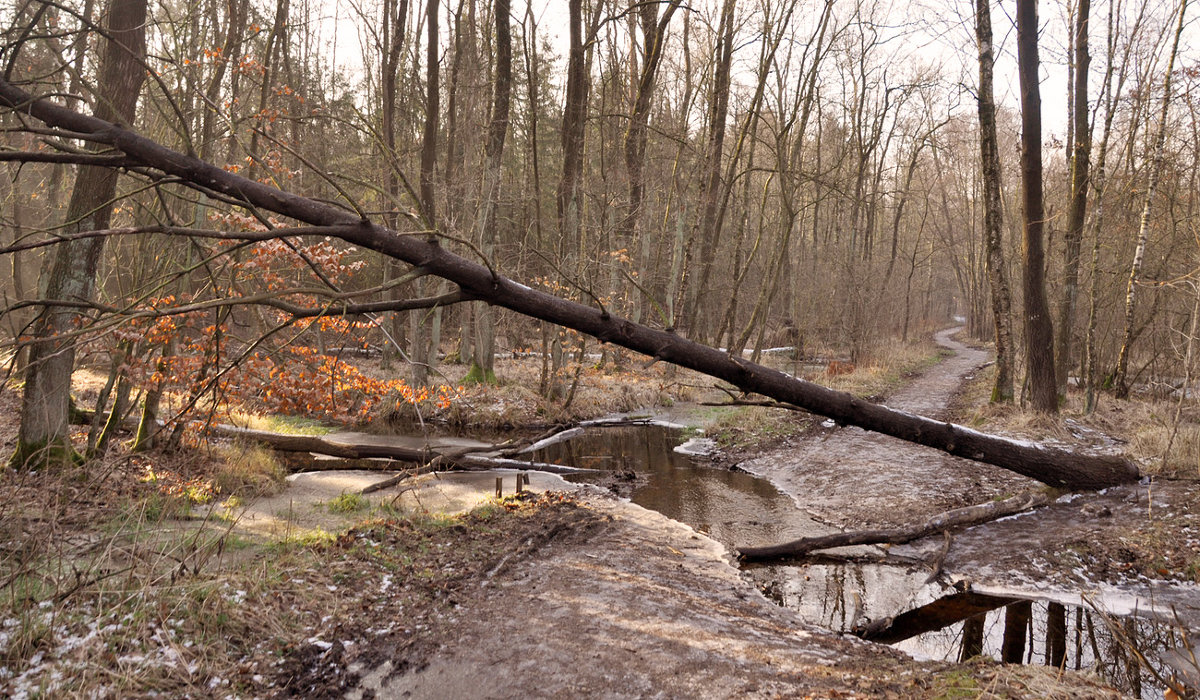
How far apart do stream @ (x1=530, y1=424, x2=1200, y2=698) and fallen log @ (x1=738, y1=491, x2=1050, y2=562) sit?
196 mm

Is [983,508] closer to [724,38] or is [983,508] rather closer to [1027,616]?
[1027,616]

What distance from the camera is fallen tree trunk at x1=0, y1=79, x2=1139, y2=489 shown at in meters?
4.88

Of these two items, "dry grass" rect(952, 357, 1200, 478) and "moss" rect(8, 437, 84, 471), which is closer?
"moss" rect(8, 437, 84, 471)

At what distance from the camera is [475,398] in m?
16.1

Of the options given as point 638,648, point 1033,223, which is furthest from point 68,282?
point 1033,223

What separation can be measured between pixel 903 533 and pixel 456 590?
16.1 feet

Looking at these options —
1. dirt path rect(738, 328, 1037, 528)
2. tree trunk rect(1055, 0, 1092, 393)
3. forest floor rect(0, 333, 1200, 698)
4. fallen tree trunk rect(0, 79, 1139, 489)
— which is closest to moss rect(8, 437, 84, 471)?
forest floor rect(0, 333, 1200, 698)

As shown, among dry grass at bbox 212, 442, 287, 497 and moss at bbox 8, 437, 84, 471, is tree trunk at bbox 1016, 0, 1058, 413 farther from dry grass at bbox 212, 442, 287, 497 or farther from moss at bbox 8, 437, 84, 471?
moss at bbox 8, 437, 84, 471

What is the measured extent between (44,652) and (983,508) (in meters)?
8.65

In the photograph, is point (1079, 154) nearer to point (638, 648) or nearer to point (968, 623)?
point (968, 623)

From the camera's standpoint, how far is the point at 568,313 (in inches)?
237

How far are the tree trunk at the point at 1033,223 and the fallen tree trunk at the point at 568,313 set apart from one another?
398 centimetres

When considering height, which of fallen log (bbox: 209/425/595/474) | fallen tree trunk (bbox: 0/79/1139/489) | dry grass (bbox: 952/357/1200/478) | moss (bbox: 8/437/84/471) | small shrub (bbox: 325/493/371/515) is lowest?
small shrub (bbox: 325/493/371/515)

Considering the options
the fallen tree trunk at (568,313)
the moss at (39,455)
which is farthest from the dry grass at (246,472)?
the fallen tree trunk at (568,313)
